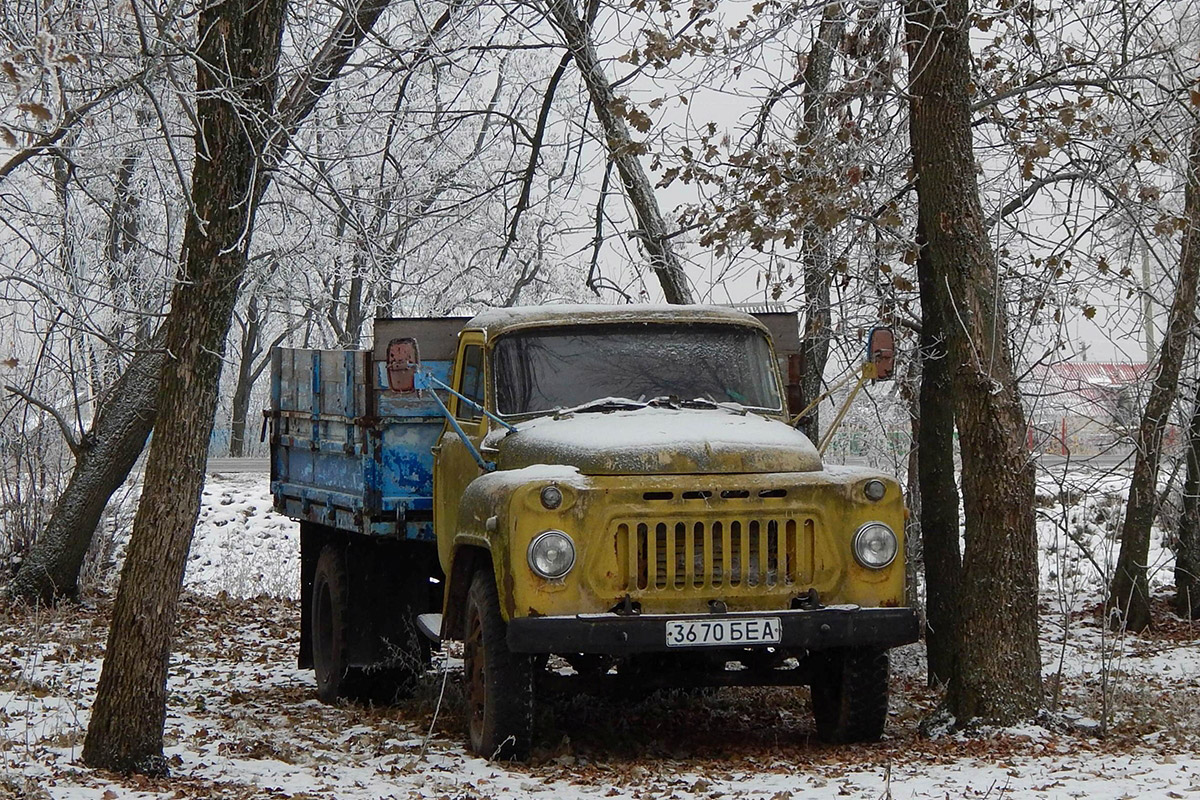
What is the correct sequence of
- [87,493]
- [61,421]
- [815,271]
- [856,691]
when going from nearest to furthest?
[856,691] → [815,271] → [61,421] → [87,493]

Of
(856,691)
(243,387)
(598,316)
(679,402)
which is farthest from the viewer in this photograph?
(243,387)

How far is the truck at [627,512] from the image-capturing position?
272 inches

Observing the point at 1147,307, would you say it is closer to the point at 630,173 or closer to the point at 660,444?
the point at 630,173

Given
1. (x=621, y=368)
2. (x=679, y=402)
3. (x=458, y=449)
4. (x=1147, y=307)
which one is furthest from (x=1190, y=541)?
(x=458, y=449)

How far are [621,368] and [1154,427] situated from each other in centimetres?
643

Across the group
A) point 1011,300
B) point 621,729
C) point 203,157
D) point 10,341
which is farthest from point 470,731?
point 10,341

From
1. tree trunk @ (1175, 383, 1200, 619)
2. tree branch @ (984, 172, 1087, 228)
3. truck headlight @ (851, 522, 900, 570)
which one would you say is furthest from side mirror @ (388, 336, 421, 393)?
tree trunk @ (1175, 383, 1200, 619)

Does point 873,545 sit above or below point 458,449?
below

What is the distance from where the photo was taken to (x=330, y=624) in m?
10.0

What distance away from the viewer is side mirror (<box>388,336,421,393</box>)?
23.9 feet

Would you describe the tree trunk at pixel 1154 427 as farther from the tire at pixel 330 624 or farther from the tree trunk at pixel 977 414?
the tire at pixel 330 624

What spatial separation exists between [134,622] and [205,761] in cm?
92

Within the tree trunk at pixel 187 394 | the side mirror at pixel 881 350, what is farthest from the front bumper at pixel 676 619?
the tree trunk at pixel 187 394

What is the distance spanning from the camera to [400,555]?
31.4 ft
